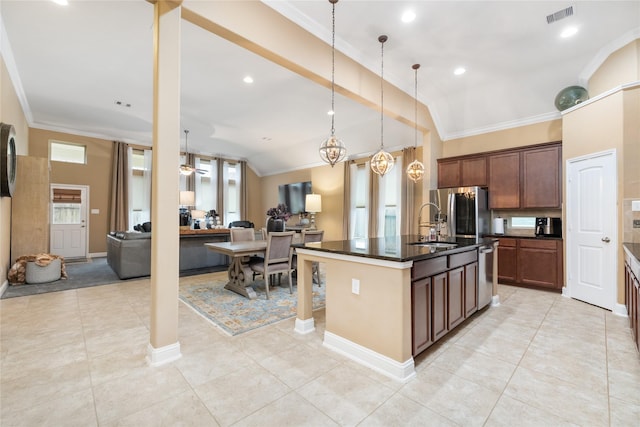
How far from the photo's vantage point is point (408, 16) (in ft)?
10.3

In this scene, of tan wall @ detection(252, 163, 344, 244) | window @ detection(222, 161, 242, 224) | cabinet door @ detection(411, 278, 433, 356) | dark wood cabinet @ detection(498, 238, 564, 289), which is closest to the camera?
cabinet door @ detection(411, 278, 433, 356)

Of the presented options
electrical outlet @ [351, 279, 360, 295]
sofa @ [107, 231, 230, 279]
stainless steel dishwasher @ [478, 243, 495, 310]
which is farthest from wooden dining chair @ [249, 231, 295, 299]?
stainless steel dishwasher @ [478, 243, 495, 310]

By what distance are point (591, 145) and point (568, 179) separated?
1.75ft

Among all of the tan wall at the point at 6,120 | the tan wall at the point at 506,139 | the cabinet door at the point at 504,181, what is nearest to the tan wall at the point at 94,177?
the tan wall at the point at 6,120

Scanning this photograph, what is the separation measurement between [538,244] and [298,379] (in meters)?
4.43

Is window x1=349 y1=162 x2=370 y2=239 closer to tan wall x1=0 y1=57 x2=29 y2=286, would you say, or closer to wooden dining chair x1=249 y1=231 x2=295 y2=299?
wooden dining chair x1=249 y1=231 x2=295 y2=299

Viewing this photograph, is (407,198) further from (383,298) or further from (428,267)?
(383,298)

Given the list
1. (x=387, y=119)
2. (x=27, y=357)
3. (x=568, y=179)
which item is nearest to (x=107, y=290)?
(x=27, y=357)

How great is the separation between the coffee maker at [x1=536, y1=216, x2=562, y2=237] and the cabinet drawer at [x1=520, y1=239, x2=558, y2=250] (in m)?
0.36

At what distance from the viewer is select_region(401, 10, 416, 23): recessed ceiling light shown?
3100 mm

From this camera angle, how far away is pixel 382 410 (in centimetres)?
170

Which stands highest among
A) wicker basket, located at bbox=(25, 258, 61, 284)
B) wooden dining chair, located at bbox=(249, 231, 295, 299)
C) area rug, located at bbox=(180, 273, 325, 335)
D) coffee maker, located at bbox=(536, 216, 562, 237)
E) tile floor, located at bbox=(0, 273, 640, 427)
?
coffee maker, located at bbox=(536, 216, 562, 237)

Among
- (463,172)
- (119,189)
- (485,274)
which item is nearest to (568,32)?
(463,172)

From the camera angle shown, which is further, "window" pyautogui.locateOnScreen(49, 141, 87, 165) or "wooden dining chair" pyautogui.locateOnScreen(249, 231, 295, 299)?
"window" pyautogui.locateOnScreen(49, 141, 87, 165)
